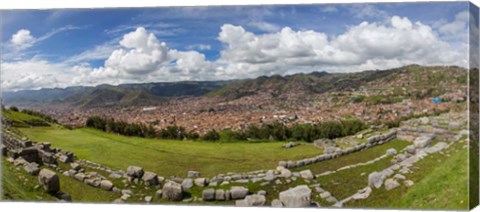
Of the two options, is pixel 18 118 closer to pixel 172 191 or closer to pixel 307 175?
pixel 172 191

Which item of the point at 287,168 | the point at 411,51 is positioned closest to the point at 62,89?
the point at 287,168

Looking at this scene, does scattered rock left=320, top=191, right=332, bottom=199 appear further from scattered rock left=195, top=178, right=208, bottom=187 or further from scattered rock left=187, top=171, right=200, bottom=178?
scattered rock left=187, top=171, right=200, bottom=178

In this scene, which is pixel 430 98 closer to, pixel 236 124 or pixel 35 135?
pixel 236 124

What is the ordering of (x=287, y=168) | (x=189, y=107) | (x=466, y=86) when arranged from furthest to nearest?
(x=189, y=107) → (x=287, y=168) → (x=466, y=86)

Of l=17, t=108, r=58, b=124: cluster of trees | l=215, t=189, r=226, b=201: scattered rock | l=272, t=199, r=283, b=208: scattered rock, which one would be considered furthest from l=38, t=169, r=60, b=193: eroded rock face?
l=272, t=199, r=283, b=208: scattered rock

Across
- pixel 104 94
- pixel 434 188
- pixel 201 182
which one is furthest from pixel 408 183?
pixel 104 94
